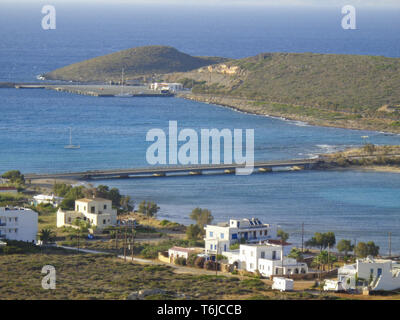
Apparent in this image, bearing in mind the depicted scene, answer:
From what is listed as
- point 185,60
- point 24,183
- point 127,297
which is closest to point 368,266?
point 127,297

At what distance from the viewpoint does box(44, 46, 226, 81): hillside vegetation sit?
4995 inches

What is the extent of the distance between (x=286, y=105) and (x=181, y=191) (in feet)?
145

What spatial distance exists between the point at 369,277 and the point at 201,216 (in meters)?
12.6

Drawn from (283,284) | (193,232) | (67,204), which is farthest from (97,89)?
(283,284)

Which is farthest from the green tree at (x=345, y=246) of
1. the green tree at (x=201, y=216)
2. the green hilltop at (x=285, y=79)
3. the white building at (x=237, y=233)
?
the green hilltop at (x=285, y=79)

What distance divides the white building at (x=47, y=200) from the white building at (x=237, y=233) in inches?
391

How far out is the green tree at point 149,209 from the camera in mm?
47250

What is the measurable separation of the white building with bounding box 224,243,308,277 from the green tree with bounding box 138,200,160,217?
1061 cm

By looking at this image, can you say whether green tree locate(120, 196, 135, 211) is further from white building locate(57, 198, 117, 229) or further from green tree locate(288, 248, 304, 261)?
green tree locate(288, 248, 304, 261)

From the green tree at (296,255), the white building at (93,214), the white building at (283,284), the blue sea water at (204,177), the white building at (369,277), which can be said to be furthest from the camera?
the blue sea water at (204,177)

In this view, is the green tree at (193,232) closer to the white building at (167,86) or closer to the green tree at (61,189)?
the green tree at (61,189)

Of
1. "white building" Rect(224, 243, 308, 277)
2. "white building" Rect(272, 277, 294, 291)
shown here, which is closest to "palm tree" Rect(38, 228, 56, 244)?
"white building" Rect(224, 243, 308, 277)

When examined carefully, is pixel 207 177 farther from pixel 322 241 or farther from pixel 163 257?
pixel 163 257

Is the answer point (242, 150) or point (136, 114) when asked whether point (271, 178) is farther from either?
point (136, 114)
